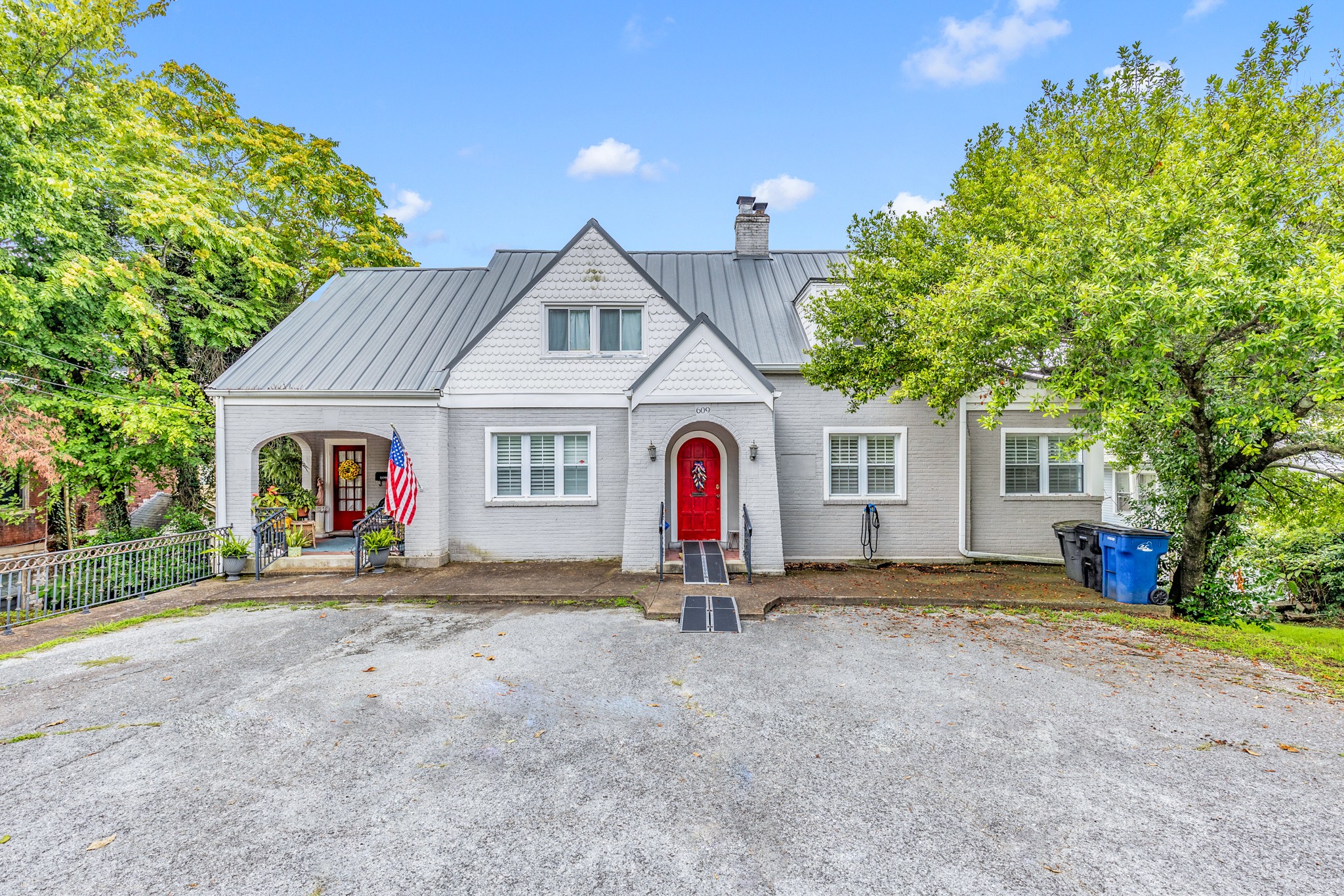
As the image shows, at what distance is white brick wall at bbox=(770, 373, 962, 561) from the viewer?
11539 mm

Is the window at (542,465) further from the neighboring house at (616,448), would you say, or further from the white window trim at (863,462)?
the white window trim at (863,462)

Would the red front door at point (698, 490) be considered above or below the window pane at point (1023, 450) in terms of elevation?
below

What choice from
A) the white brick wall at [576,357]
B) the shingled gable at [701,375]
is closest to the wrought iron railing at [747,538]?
the shingled gable at [701,375]

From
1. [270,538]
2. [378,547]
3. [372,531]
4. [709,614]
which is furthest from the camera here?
[372,531]

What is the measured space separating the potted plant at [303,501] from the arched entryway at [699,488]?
8583 mm

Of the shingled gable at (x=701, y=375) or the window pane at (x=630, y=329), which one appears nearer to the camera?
the shingled gable at (x=701, y=375)

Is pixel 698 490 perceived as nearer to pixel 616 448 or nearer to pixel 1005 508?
pixel 616 448

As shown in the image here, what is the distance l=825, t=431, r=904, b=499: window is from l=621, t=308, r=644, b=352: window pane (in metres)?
4.74

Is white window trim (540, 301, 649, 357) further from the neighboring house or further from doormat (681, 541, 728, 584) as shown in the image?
doormat (681, 541, 728, 584)

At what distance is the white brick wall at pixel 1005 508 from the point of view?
11594 mm

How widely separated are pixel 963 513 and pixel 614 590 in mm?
7579

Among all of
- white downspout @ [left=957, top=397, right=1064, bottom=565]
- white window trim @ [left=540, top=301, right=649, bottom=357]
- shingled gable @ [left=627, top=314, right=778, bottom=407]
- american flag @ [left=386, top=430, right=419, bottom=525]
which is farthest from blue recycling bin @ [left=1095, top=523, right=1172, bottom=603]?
american flag @ [left=386, top=430, right=419, bottom=525]

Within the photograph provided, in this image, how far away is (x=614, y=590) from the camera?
9.28 m

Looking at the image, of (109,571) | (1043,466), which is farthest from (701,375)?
(109,571)
